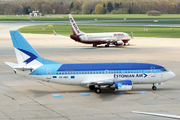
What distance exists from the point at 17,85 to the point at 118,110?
53.4 feet

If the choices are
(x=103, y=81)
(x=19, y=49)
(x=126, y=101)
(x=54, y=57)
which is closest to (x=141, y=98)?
(x=126, y=101)

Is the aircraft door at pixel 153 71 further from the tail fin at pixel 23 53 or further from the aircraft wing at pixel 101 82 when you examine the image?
the tail fin at pixel 23 53

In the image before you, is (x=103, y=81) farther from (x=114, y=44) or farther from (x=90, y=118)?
(x=114, y=44)

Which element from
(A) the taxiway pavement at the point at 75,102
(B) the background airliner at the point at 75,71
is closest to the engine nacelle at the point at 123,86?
(B) the background airliner at the point at 75,71

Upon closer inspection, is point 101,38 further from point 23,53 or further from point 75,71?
point 23,53

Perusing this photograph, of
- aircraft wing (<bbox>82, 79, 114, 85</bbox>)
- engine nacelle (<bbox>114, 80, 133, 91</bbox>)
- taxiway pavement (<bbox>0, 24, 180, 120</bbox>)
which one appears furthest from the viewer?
aircraft wing (<bbox>82, 79, 114, 85</bbox>)

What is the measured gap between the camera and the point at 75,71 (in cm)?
3409

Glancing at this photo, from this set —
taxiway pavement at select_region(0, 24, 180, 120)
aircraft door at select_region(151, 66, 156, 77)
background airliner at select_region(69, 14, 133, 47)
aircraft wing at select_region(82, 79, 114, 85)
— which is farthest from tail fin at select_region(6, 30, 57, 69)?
background airliner at select_region(69, 14, 133, 47)

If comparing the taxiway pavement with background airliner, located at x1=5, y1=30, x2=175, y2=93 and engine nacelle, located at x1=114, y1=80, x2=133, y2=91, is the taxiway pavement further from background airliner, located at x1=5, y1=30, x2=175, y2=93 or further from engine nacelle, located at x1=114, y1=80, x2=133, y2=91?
background airliner, located at x1=5, y1=30, x2=175, y2=93

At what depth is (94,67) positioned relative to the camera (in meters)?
34.3

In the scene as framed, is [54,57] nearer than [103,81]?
No

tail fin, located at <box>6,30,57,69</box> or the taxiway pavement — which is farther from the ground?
tail fin, located at <box>6,30,57,69</box>

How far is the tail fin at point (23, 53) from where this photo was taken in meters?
33.5

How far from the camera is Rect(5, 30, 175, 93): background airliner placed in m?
33.5
